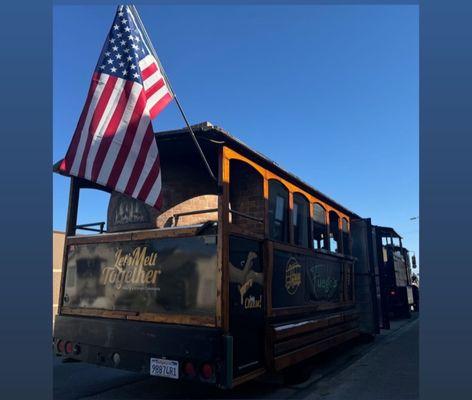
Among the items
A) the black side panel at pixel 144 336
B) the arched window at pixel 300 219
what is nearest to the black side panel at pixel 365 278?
the arched window at pixel 300 219

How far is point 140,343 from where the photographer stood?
517 centimetres

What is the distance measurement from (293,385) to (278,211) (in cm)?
242

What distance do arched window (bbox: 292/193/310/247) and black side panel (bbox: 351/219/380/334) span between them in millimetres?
3682

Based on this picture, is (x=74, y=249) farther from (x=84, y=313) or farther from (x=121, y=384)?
(x=121, y=384)

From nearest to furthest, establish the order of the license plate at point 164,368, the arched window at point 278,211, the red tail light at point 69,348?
the license plate at point 164,368 < the red tail light at point 69,348 < the arched window at point 278,211

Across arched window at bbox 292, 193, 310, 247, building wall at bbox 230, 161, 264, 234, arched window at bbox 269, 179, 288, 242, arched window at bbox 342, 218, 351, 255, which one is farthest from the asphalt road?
arched window at bbox 342, 218, 351, 255

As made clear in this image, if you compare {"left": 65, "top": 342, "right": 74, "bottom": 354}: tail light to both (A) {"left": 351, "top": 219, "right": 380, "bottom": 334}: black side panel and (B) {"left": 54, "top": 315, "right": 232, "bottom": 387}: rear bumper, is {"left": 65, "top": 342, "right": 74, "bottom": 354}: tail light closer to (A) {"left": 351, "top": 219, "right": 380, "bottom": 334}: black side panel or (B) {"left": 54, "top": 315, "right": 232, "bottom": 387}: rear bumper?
(B) {"left": 54, "top": 315, "right": 232, "bottom": 387}: rear bumper

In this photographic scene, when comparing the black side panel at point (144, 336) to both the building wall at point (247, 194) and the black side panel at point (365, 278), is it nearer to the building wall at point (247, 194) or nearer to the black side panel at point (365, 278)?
the building wall at point (247, 194)

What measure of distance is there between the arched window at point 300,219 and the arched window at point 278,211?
1.08ft

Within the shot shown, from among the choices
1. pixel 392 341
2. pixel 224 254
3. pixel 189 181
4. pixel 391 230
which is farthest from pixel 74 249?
pixel 391 230

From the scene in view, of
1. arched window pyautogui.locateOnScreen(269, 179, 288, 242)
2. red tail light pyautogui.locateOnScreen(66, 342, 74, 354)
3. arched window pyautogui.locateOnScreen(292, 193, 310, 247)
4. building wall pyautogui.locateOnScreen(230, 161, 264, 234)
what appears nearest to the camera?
red tail light pyautogui.locateOnScreen(66, 342, 74, 354)

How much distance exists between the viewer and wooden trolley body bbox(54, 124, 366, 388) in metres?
4.85

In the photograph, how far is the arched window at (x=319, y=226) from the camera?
8.07 metres

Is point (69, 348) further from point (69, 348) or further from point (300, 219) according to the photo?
point (300, 219)
